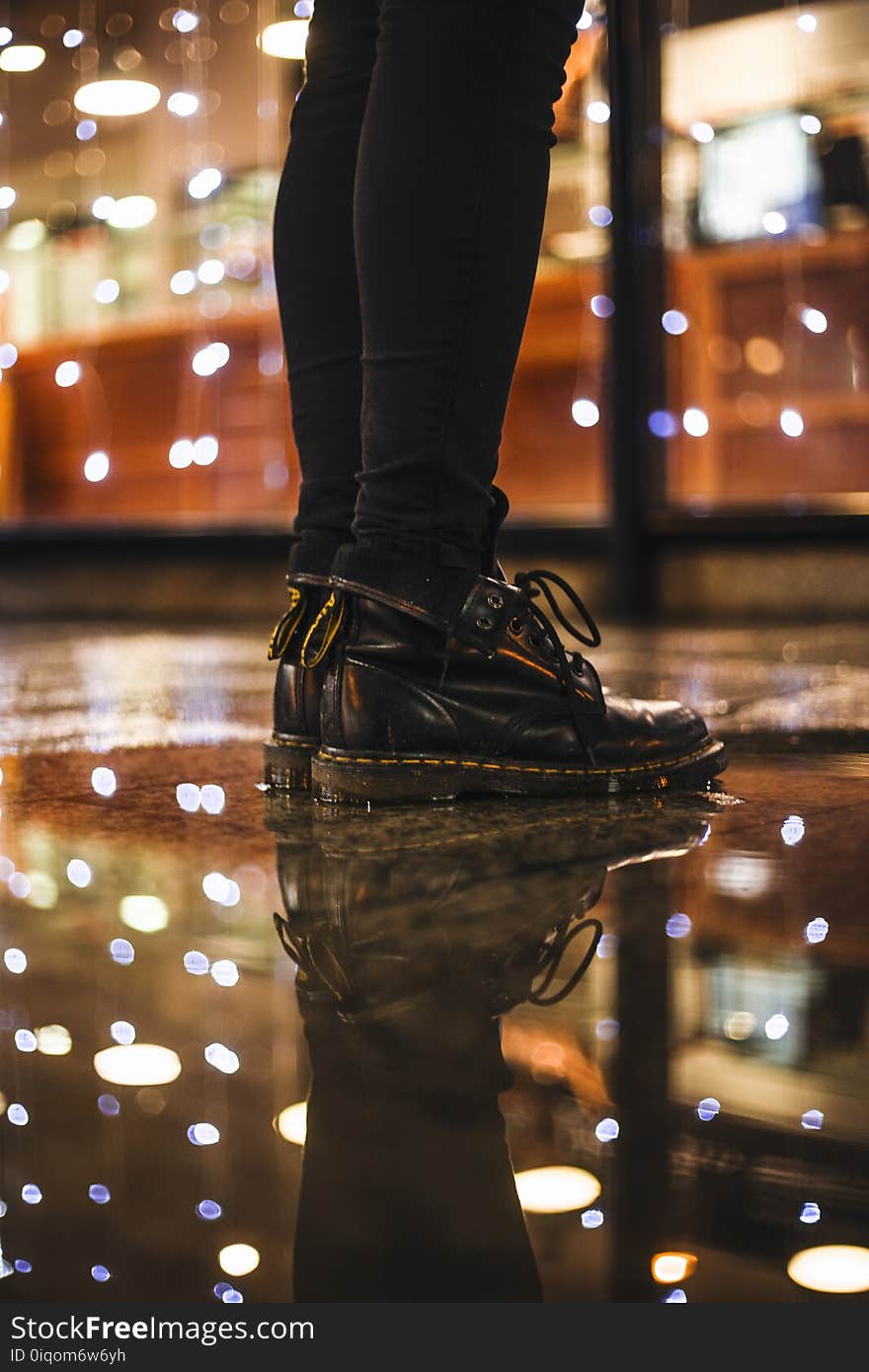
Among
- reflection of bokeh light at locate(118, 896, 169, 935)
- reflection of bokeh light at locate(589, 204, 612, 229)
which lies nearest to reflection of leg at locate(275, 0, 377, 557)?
reflection of bokeh light at locate(118, 896, 169, 935)

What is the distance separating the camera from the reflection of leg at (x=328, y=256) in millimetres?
1041

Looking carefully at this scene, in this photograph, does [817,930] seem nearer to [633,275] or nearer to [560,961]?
[560,961]

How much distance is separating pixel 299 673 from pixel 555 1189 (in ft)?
2.30

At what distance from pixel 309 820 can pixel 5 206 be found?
14.3ft

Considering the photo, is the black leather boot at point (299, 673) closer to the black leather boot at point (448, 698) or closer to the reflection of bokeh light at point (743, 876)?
the black leather boot at point (448, 698)

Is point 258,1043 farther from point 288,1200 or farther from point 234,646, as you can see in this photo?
point 234,646

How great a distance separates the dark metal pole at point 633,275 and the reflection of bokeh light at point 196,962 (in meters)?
2.79

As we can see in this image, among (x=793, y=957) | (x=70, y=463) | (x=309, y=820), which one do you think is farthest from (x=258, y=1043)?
(x=70, y=463)

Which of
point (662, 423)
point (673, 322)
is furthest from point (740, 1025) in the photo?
point (673, 322)

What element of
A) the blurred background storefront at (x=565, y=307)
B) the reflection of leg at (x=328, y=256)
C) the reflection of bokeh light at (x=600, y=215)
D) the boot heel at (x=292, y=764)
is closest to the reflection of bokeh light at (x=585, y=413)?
the blurred background storefront at (x=565, y=307)

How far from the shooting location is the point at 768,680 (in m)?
1.79

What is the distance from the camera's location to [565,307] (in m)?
3.70

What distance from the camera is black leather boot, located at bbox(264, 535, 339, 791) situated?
1035 millimetres

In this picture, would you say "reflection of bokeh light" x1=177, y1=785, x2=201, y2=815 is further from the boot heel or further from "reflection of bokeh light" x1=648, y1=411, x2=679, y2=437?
"reflection of bokeh light" x1=648, y1=411, x2=679, y2=437
